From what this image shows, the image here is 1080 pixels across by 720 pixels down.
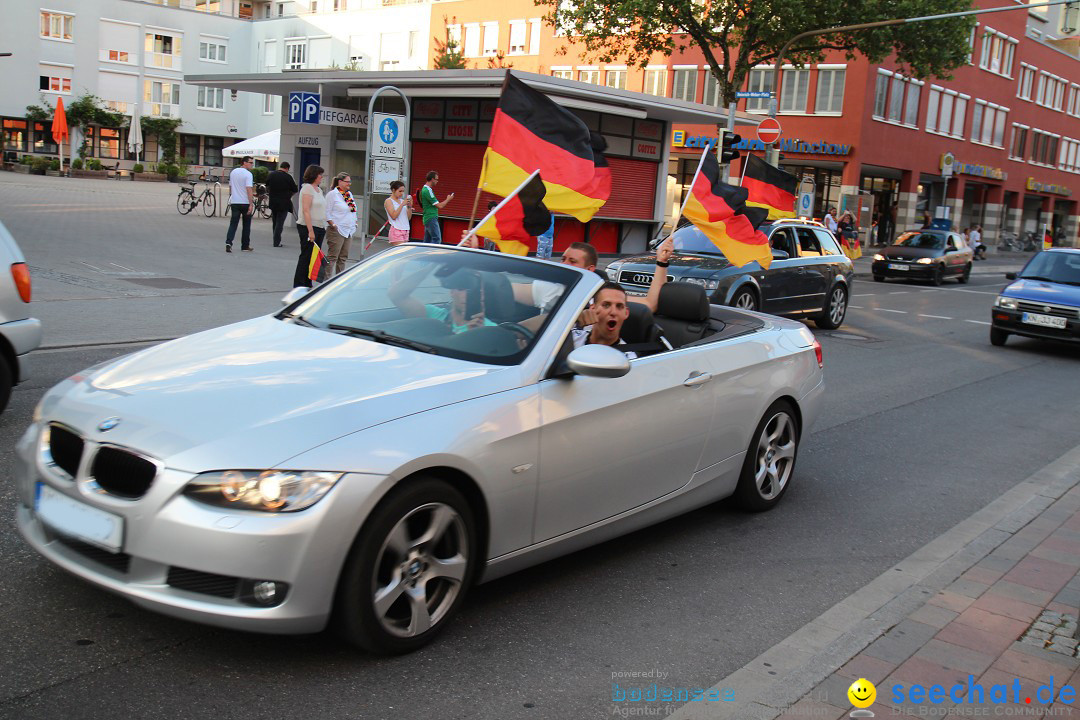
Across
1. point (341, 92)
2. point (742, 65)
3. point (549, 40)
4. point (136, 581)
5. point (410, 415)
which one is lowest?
point (136, 581)

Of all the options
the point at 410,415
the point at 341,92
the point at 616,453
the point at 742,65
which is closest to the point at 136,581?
the point at 410,415

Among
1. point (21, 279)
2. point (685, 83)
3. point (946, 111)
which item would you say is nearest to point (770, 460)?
point (21, 279)

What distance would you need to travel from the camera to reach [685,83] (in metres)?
51.8

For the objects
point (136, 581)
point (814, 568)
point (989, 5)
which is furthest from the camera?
point (989, 5)

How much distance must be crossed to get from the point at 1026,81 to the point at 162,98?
5712 cm

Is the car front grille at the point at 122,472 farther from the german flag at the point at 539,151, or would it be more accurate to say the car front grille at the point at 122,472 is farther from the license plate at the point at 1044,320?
the license plate at the point at 1044,320

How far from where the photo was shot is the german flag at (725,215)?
7535 mm

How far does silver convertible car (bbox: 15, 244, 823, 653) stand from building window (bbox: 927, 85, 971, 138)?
50.7 m

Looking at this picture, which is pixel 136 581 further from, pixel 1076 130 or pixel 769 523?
pixel 1076 130

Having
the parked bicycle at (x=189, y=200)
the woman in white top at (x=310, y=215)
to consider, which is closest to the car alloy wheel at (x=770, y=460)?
the woman in white top at (x=310, y=215)

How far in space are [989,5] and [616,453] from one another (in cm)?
5561

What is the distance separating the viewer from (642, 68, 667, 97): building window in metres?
52.5

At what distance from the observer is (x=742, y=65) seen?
→ 32.3 m

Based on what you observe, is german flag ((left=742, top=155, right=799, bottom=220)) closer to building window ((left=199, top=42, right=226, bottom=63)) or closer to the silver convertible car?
the silver convertible car
